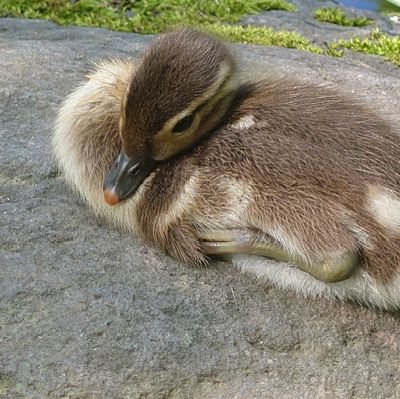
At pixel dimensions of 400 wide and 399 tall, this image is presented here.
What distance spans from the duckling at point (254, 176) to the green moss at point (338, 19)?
244 cm

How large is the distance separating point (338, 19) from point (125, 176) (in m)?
2.76

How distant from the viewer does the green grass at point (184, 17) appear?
12.6 feet

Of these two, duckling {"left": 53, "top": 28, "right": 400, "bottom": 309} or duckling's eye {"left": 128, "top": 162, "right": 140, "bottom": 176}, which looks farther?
duckling's eye {"left": 128, "top": 162, "right": 140, "bottom": 176}

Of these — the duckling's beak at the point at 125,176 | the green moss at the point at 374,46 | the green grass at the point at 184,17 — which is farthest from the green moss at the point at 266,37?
the duckling's beak at the point at 125,176

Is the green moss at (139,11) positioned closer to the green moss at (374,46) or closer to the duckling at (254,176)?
the green moss at (374,46)

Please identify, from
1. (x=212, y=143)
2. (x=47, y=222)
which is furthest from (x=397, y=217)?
(x=47, y=222)

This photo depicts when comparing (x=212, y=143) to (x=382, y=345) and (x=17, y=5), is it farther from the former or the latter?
(x=17, y=5)

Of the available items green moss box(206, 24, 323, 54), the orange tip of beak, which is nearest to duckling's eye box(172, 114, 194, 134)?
the orange tip of beak

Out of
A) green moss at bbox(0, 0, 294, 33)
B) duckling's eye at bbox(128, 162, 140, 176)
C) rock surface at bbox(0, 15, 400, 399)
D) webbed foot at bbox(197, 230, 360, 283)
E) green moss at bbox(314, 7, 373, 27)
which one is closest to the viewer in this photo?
rock surface at bbox(0, 15, 400, 399)

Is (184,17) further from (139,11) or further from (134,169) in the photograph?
(134,169)

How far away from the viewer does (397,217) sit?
1783 millimetres

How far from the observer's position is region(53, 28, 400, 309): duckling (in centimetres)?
183

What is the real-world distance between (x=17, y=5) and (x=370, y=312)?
2699 millimetres

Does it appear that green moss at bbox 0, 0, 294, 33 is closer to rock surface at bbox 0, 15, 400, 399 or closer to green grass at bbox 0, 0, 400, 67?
green grass at bbox 0, 0, 400, 67
